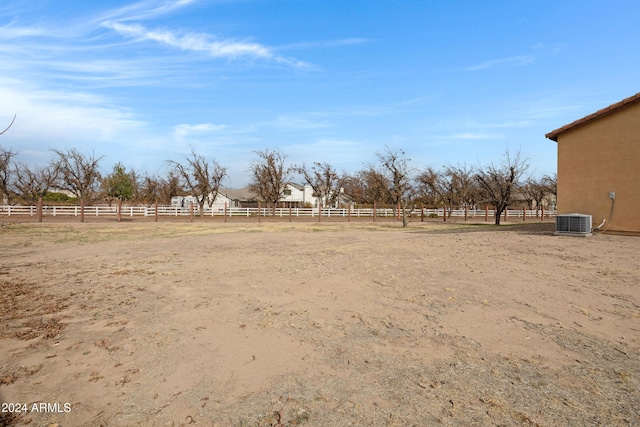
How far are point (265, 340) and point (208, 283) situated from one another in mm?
3159

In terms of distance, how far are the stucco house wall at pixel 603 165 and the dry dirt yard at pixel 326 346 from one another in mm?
5294

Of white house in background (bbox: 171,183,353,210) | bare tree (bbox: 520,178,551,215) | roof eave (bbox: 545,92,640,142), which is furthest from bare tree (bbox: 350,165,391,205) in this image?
roof eave (bbox: 545,92,640,142)

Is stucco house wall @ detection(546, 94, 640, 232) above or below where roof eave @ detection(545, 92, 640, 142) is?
below

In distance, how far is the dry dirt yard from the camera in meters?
2.70

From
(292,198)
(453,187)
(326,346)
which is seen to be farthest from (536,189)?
(326,346)

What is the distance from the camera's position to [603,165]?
12.7 m

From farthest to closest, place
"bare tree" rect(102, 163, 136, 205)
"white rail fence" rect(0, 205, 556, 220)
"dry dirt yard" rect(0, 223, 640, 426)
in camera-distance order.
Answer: "bare tree" rect(102, 163, 136, 205) → "white rail fence" rect(0, 205, 556, 220) → "dry dirt yard" rect(0, 223, 640, 426)

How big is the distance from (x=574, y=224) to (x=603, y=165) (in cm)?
257

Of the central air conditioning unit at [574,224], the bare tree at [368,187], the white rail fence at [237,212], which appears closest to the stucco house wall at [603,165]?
the central air conditioning unit at [574,224]

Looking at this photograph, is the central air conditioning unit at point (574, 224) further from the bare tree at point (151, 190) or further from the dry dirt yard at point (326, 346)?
the bare tree at point (151, 190)

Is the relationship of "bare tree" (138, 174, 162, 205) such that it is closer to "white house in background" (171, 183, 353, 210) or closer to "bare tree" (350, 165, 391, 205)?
"white house in background" (171, 183, 353, 210)

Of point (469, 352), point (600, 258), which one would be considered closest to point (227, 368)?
point (469, 352)

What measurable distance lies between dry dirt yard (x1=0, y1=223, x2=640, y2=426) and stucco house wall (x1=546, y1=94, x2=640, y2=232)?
529cm

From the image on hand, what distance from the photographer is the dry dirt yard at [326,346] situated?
8.86ft
